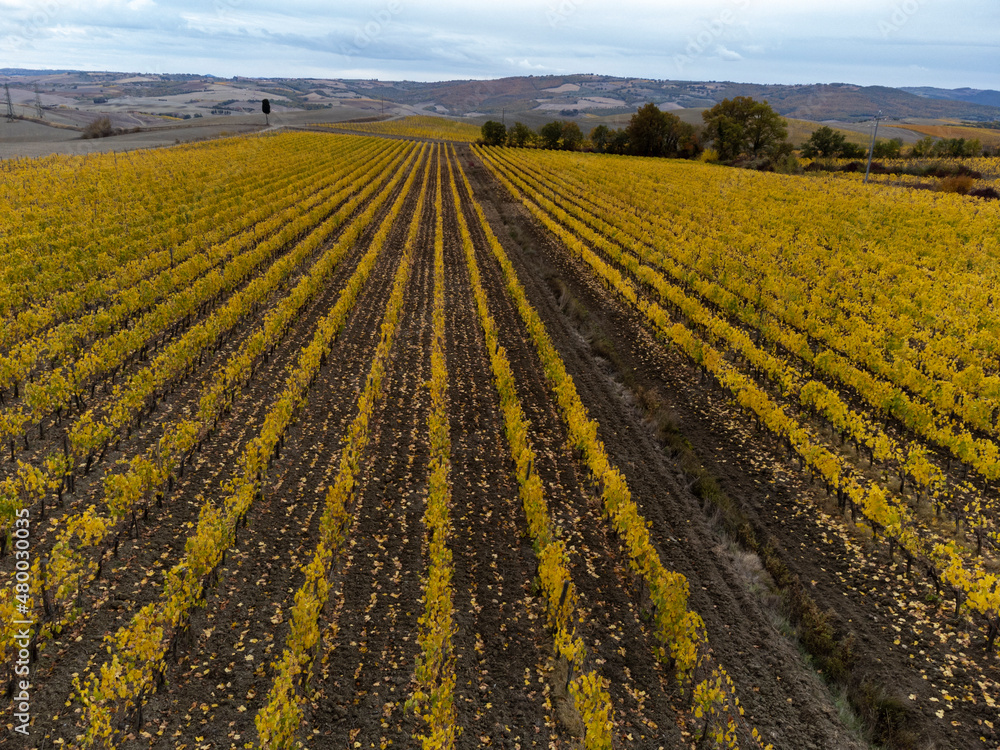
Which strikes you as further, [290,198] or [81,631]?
[290,198]

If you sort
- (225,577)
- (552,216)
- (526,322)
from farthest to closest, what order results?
1. (552,216)
2. (526,322)
3. (225,577)

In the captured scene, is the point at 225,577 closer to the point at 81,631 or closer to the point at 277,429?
the point at 81,631

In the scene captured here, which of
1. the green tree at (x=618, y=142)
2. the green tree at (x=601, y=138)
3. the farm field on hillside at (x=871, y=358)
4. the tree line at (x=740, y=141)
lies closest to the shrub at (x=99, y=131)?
the tree line at (x=740, y=141)

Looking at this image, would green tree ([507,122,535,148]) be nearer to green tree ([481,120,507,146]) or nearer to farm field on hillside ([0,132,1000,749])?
green tree ([481,120,507,146])

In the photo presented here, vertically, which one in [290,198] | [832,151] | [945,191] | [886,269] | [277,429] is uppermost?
[832,151]

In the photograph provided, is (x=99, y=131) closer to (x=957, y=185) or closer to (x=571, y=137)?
(x=571, y=137)

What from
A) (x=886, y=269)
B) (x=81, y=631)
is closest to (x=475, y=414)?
(x=81, y=631)

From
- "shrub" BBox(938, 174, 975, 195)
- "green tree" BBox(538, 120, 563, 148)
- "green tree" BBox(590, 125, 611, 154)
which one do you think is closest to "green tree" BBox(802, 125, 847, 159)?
"shrub" BBox(938, 174, 975, 195)
